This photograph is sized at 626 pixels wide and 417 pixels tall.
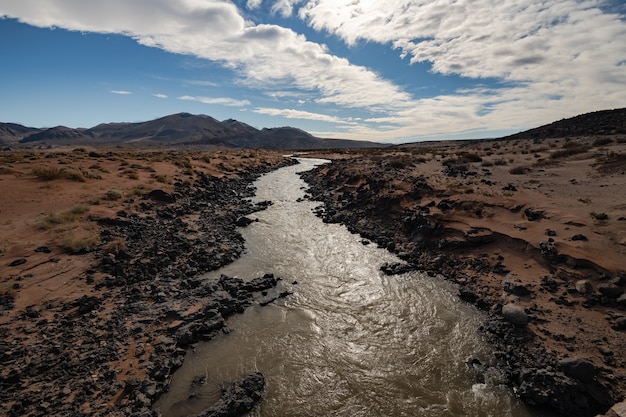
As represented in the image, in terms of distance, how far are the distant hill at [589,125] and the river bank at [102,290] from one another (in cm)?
6912

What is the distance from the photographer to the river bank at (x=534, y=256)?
8.45 meters

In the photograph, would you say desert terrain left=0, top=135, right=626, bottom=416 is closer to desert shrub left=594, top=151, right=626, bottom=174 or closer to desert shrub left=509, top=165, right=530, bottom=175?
desert shrub left=594, top=151, right=626, bottom=174

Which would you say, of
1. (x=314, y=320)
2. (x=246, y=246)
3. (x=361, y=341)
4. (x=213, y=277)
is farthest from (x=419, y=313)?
(x=246, y=246)

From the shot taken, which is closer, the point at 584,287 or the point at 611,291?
the point at 611,291

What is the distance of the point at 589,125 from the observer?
210 feet

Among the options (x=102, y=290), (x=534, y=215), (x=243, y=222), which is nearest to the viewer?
(x=102, y=290)

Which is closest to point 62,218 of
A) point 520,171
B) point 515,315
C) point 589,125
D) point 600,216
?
point 515,315

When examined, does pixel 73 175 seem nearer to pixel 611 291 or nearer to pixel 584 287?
pixel 584 287

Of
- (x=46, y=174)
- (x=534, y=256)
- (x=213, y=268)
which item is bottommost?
(x=213, y=268)

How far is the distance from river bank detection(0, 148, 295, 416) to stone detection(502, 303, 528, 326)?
9.06 metres

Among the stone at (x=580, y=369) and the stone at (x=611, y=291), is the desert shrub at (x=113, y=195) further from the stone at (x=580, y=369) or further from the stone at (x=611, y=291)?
the stone at (x=611, y=291)

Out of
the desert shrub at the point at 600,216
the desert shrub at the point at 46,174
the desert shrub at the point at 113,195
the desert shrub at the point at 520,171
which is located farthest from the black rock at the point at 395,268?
the desert shrub at the point at 46,174

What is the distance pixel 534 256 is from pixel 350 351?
959cm

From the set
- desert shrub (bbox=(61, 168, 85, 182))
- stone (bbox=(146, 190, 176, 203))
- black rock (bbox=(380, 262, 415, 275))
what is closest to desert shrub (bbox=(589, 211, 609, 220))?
black rock (bbox=(380, 262, 415, 275))
